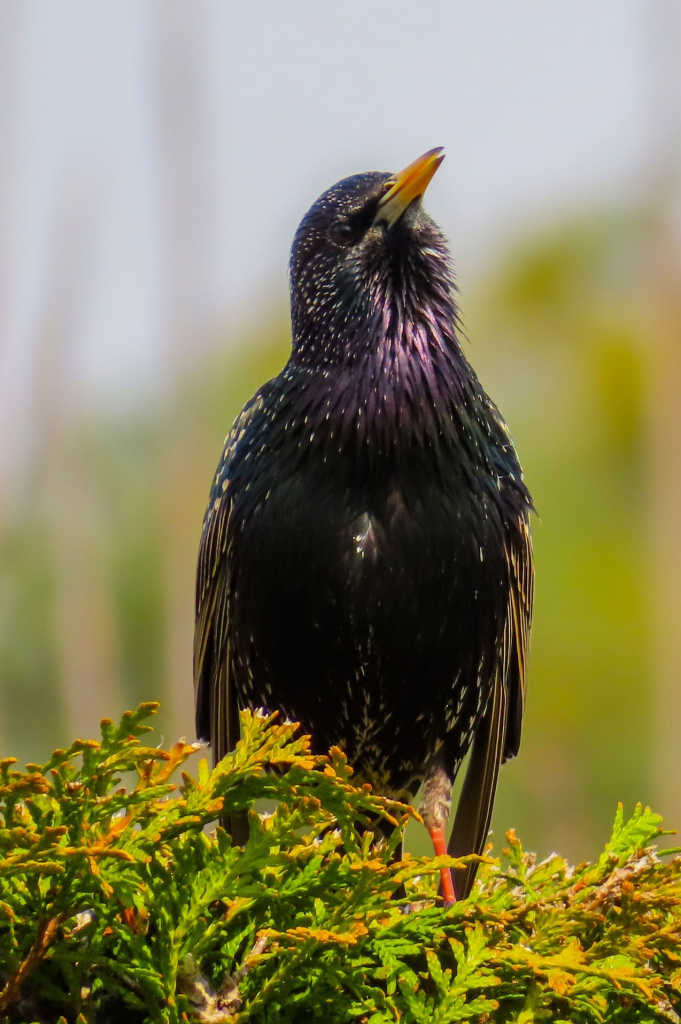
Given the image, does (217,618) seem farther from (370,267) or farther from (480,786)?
(370,267)

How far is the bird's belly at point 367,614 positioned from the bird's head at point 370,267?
55cm

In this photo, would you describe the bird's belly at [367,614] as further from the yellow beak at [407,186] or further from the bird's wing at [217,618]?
the yellow beak at [407,186]

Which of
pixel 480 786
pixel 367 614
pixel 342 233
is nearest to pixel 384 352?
pixel 342 233

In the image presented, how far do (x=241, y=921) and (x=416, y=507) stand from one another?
60.8 inches

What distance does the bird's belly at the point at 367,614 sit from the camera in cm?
338

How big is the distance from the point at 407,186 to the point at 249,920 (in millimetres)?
2341

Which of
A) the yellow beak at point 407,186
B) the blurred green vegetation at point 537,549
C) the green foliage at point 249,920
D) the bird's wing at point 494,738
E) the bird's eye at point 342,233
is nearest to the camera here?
the green foliage at point 249,920

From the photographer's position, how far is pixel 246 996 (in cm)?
197

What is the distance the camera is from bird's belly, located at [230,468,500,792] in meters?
3.38

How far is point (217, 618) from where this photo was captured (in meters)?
3.92

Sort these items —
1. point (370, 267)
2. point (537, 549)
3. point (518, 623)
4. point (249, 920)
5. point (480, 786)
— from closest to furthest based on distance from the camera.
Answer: point (249, 920) < point (370, 267) < point (518, 623) < point (480, 786) < point (537, 549)

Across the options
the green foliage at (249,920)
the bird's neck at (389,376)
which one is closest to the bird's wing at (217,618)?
the bird's neck at (389,376)

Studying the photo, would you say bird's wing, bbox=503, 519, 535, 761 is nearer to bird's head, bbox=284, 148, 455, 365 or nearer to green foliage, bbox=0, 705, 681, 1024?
bird's head, bbox=284, 148, 455, 365

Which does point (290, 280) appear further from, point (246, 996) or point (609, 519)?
point (609, 519)
